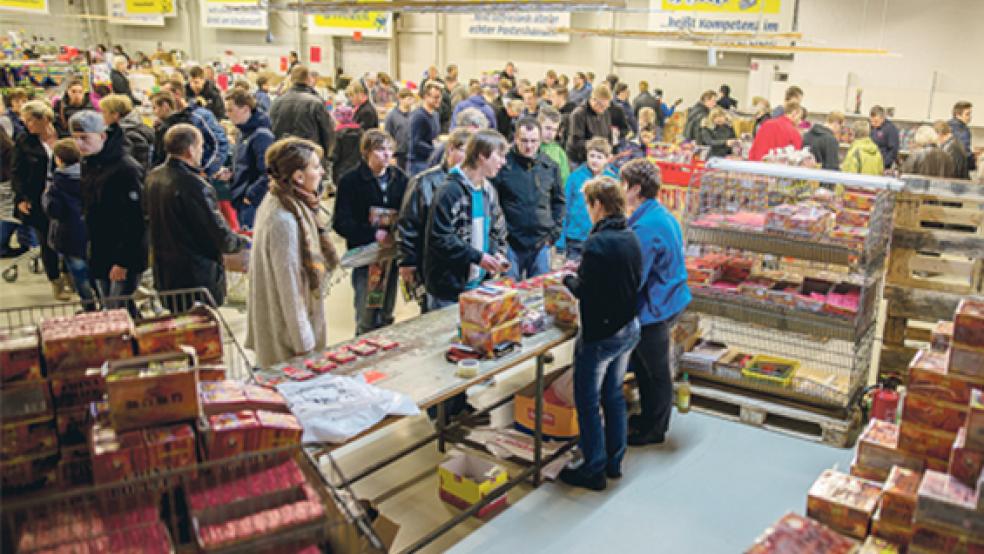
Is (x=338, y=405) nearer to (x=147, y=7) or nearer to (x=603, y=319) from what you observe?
(x=603, y=319)

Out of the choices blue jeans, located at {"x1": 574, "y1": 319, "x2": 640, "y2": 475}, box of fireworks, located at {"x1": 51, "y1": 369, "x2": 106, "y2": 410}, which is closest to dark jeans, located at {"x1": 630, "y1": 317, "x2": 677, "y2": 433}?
blue jeans, located at {"x1": 574, "y1": 319, "x2": 640, "y2": 475}

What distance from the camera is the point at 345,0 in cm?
527

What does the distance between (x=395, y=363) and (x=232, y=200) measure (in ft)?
11.4

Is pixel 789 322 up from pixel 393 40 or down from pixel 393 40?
down

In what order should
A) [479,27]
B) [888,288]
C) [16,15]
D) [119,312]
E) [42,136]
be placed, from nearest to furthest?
[119,312] < [888,288] < [42,136] < [479,27] < [16,15]

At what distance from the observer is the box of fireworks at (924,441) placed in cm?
291

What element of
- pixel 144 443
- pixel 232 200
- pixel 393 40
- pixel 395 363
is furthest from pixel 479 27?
pixel 144 443

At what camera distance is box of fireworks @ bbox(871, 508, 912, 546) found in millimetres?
2746

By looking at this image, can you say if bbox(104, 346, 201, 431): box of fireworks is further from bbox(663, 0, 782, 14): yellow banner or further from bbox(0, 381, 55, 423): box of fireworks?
bbox(663, 0, 782, 14): yellow banner

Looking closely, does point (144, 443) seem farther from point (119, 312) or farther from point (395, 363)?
point (395, 363)

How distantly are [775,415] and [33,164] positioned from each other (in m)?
6.05

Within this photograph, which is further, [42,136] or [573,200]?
[42,136]

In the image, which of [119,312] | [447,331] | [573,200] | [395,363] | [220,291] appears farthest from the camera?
[573,200]

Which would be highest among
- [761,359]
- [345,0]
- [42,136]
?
[345,0]
